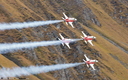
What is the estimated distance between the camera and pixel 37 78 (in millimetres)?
194875

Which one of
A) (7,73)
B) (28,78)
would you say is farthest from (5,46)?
(28,78)

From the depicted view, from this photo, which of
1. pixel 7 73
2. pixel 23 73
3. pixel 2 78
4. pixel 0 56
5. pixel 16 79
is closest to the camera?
pixel 2 78

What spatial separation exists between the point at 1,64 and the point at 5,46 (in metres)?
32.8

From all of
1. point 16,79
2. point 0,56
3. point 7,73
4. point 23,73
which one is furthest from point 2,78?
point 0,56

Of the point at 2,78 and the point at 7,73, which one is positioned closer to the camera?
the point at 2,78

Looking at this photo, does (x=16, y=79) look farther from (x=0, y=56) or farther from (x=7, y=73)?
(x=0, y=56)

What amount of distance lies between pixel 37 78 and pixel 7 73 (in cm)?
4406

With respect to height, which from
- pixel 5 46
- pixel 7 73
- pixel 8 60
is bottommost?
pixel 8 60

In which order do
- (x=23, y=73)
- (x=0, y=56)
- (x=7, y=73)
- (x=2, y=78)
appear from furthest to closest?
(x=0, y=56) → (x=23, y=73) → (x=7, y=73) → (x=2, y=78)

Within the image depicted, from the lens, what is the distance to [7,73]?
15288 cm

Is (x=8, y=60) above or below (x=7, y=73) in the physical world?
below

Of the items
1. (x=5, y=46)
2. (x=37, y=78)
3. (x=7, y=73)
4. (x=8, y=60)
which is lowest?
(x=37, y=78)

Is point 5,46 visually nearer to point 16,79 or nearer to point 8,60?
point 16,79

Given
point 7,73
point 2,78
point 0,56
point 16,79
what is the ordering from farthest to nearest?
point 0,56 → point 16,79 → point 7,73 → point 2,78
